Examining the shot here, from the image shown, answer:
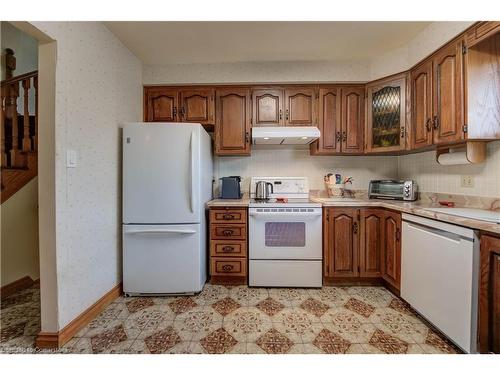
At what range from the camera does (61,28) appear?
1503 millimetres

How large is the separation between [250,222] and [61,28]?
2.01 meters

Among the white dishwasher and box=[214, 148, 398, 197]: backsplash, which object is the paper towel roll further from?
box=[214, 148, 398, 197]: backsplash

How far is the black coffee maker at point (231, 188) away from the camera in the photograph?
8.52ft

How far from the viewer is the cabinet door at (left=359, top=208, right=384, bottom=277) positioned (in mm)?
2244

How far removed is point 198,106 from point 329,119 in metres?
1.47

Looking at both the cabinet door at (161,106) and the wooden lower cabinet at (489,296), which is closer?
the wooden lower cabinet at (489,296)

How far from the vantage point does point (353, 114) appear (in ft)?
8.35

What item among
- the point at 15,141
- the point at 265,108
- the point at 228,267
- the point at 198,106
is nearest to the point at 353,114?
the point at 265,108

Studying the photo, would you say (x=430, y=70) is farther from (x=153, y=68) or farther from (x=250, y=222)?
(x=153, y=68)

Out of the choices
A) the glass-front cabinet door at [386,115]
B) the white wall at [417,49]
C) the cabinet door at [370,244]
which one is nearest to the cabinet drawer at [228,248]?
the cabinet door at [370,244]

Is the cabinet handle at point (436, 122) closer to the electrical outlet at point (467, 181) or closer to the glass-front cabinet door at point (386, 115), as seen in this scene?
the glass-front cabinet door at point (386, 115)

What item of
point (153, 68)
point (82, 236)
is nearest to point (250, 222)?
point (82, 236)

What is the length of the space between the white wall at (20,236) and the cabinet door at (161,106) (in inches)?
52.0

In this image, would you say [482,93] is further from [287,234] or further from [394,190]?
[287,234]
